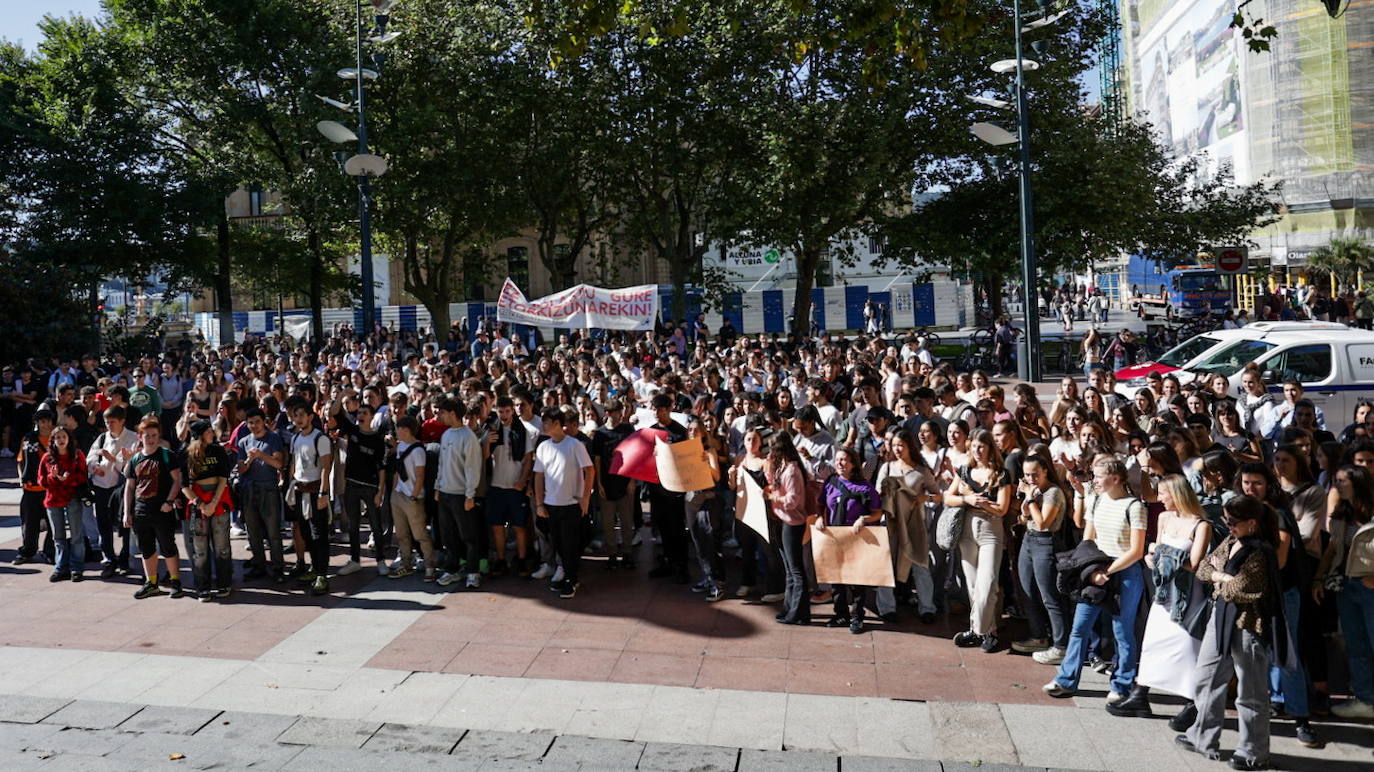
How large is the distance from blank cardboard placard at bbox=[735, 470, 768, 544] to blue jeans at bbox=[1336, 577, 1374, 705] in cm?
392

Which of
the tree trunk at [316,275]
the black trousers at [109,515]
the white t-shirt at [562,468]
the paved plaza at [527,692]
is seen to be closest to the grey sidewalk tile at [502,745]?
the paved plaza at [527,692]

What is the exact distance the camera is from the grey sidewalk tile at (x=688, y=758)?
6172 millimetres

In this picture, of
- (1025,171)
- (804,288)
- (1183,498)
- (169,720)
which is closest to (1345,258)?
(804,288)

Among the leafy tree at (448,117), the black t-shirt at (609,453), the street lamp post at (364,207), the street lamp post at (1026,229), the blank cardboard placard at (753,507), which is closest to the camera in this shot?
the blank cardboard placard at (753,507)

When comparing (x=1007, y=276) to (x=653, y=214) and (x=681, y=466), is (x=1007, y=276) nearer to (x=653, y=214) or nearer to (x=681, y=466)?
(x=653, y=214)

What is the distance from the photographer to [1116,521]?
6801 millimetres

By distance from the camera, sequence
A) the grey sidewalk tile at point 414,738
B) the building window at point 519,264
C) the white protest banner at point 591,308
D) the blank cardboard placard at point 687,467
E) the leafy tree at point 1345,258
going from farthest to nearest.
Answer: the building window at point 519,264 < the leafy tree at point 1345,258 < the white protest banner at point 591,308 < the blank cardboard placard at point 687,467 < the grey sidewalk tile at point 414,738

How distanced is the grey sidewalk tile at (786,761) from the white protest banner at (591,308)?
14734 mm

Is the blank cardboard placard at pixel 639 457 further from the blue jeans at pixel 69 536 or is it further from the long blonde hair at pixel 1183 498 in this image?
the blue jeans at pixel 69 536

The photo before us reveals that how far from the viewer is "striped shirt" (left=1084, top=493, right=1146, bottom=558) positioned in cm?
670

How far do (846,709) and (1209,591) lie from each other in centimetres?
222

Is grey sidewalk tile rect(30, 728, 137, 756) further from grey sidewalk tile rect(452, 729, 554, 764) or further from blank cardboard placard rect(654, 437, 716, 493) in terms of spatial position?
blank cardboard placard rect(654, 437, 716, 493)

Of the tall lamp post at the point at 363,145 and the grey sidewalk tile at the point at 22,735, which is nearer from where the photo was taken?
the grey sidewalk tile at the point at 22,735

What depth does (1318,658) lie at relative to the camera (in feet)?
21.9
